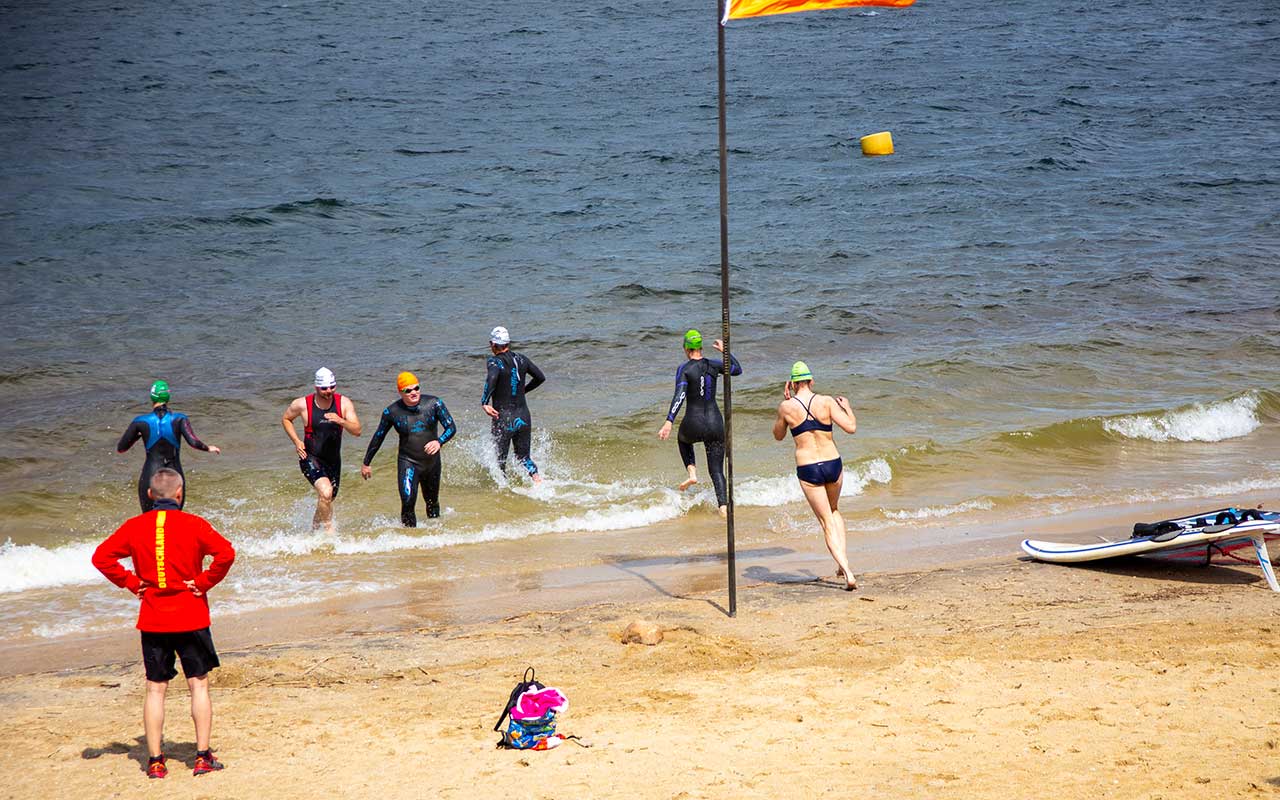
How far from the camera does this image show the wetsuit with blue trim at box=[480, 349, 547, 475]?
12.8m

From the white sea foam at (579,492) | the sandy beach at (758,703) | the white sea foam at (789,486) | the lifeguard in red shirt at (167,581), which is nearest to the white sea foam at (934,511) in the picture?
the white sea foam at (789,486)

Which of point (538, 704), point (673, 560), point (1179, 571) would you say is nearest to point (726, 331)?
point (538, 704)

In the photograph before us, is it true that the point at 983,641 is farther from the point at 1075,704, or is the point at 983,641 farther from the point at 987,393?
the point at 987,393

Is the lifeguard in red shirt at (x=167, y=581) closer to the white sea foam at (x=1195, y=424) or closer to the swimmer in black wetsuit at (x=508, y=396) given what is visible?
the swimmer in black wetsuit at (x=508, y=396)

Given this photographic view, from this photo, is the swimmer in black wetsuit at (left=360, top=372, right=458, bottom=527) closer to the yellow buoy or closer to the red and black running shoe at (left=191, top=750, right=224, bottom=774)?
the red and black running shoe at (left=191, top=750, right=224, bottom=774)

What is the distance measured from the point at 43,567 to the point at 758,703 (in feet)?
24.2

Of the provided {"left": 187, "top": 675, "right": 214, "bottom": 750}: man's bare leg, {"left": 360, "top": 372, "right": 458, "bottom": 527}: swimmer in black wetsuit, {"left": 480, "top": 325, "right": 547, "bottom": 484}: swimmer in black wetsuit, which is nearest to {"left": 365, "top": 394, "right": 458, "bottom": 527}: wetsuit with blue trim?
{"left": 360, "top": 372, "right": 458, "bottom": 527}: swimmer in black wetsuit

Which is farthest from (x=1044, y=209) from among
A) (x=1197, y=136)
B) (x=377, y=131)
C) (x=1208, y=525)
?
(x=1208, y=525)

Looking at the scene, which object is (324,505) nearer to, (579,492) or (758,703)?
(579,492)

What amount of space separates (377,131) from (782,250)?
1506cm

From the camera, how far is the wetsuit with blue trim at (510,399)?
1280 cm

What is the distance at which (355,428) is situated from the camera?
446 inches

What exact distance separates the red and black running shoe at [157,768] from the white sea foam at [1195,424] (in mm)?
12993

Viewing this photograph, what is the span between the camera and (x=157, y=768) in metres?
5.96
